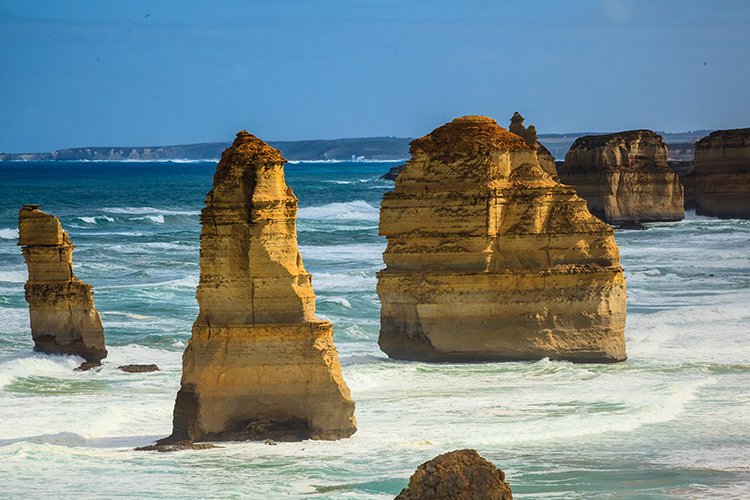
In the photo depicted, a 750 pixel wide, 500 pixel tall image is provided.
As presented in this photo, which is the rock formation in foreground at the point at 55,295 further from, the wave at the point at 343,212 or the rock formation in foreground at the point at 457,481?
the wave at the point at 343,212

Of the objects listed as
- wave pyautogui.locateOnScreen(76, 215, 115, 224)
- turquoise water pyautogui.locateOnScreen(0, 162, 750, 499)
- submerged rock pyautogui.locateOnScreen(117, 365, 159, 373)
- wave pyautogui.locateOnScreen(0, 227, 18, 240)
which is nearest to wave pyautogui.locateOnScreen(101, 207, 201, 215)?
wave pyautogui.locateOnScreen(76, 215, 115, 224)

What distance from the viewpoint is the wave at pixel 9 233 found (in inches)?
2650

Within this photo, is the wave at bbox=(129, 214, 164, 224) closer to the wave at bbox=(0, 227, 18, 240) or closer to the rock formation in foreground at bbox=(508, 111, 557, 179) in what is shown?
the wave at bbox=(0, 227, 18, 240)

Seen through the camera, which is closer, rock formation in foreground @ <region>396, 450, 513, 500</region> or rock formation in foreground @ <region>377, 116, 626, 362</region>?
rock formation in foreground @ <region>396, 450, 513, 500</region>

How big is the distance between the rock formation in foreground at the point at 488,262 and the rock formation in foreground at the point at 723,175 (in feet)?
188

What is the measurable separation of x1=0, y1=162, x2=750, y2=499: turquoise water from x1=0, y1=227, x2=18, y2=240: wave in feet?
73.2

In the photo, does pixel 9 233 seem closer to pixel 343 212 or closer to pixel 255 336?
pixel 343 212

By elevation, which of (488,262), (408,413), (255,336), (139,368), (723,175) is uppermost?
(723,175)

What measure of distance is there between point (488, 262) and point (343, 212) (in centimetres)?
7242

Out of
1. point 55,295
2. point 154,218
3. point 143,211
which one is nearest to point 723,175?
point 154,218

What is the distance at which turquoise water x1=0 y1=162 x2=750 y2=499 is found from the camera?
1762 centimetres

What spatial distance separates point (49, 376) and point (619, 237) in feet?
138

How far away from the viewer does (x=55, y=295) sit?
93.1 ft

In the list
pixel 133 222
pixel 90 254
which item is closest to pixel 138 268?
pixel 90 254
